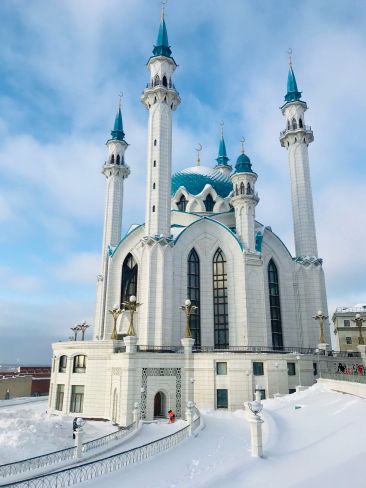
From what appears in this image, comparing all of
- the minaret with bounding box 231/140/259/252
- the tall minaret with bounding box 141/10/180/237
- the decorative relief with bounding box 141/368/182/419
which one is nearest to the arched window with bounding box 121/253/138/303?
the tall minaret with bounding box 141/10/180/237

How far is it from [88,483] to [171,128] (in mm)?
33921

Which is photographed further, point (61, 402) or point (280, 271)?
point (280, 271)

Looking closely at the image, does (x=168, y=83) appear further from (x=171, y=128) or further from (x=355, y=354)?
(x=355, y=354)

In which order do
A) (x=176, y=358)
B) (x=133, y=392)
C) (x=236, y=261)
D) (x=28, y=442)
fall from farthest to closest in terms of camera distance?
(x=236, y=261), (x=176, y=358), (x=133, y=392), (x=28, y=442)

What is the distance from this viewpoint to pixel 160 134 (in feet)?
125

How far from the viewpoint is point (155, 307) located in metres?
31.9

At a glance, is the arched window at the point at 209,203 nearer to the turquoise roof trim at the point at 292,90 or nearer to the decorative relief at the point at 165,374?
the turquoise roof trim at the point at 292,90

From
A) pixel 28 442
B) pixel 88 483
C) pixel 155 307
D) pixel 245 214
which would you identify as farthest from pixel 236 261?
pixel 88 483

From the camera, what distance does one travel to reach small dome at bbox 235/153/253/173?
37984 mm

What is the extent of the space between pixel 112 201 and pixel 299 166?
71.5 ft

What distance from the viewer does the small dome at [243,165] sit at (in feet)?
125

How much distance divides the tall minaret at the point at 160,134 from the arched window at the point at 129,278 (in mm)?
5830

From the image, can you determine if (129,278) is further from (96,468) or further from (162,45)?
(96,468)

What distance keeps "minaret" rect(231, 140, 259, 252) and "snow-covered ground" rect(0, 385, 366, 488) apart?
17.5 meters
